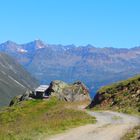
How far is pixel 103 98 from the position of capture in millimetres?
76250

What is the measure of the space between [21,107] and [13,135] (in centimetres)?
5165

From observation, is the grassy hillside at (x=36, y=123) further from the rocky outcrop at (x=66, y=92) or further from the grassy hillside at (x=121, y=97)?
the rocky outcrop at (x=66, y=92)

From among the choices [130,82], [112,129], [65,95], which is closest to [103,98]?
[130,82]

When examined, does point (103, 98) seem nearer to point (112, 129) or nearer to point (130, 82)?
point (130, 82)

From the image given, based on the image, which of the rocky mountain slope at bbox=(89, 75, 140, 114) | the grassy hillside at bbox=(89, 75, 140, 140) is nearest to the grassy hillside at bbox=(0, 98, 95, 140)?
the grassy hillside at bbox=(89, 75, 140, 140)

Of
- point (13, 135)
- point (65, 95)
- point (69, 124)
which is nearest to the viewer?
point (13, 135)

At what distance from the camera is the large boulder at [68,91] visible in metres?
103

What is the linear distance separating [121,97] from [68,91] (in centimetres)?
3556

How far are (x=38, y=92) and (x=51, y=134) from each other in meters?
69.2

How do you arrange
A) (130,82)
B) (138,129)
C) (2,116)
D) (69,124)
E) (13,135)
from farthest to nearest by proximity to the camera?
1. (2,116)
2. (130,82)
3. (69,124)
4. (138,129)
5. (13,135)

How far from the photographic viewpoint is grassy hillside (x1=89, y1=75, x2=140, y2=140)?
203 feet

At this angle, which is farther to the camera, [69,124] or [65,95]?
[65,95]

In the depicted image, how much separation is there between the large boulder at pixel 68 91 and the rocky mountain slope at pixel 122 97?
72.9 ft

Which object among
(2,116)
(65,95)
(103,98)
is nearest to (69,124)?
(103,98)
